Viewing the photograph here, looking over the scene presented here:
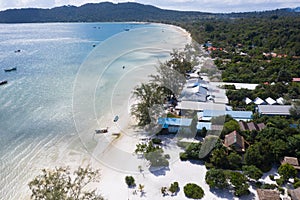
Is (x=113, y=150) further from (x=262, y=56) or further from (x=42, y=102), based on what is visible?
(x=262, y=56)

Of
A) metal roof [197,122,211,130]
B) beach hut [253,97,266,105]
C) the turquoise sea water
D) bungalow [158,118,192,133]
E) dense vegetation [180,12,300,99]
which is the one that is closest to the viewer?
the turquoise sea water

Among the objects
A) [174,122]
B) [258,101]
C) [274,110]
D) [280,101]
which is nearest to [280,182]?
[174,122]

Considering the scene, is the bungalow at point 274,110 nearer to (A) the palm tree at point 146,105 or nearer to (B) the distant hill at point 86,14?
(A) the palm tree at point 146,105

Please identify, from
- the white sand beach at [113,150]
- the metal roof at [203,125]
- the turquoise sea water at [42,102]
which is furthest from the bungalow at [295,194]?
the turquoise sea water at [42,102]

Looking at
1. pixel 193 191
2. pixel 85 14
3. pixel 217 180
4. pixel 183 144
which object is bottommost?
pixel 85 14

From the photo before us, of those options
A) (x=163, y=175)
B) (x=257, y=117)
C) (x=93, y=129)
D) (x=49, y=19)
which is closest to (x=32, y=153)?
(x=93, y=129)

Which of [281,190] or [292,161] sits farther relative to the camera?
[292,161]

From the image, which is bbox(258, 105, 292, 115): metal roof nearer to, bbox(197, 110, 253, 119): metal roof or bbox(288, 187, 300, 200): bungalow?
bbox(197, 110, 253, 119): metal roof

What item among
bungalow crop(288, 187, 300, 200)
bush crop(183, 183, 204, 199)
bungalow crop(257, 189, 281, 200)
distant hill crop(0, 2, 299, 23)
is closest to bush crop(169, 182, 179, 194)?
bush crop(183, 183, 204, 199)
